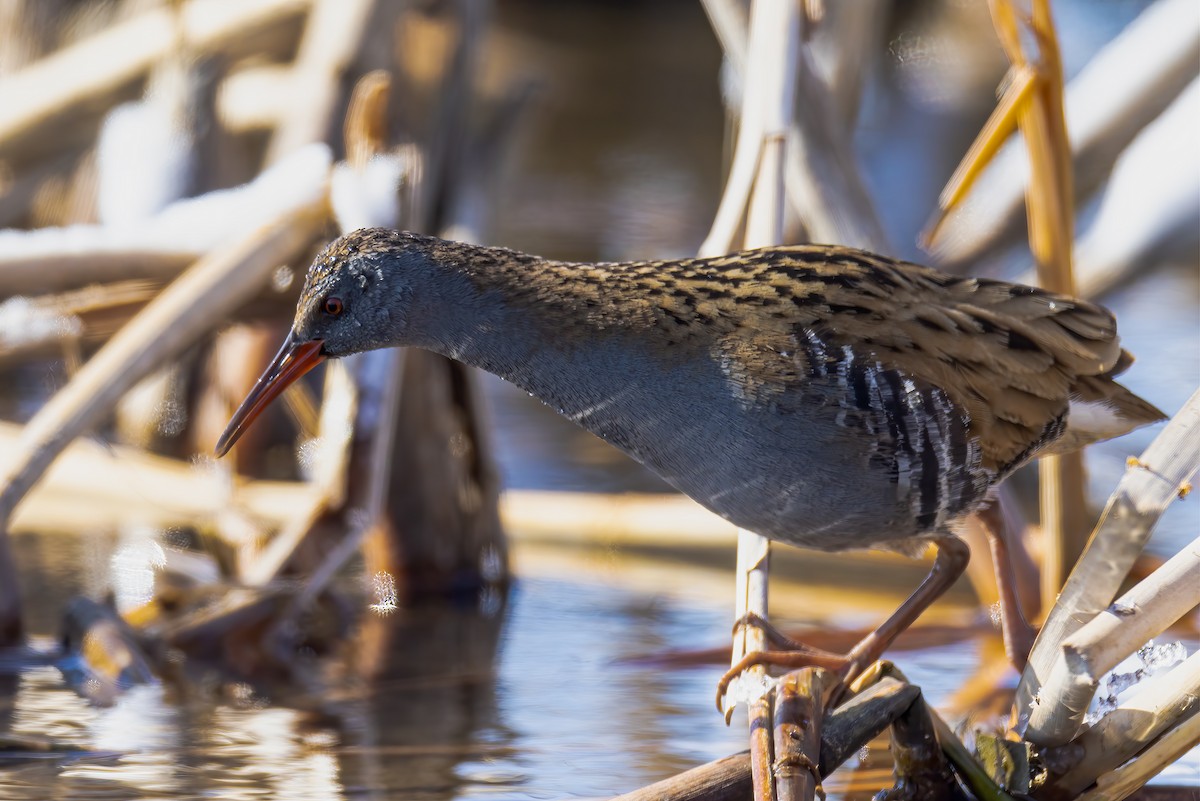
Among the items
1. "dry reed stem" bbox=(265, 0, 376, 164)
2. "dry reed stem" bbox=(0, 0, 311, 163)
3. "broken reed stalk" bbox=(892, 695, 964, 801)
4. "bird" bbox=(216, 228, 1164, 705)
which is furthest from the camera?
"dry reed stem" bbox=(0, 0, 311, 163)

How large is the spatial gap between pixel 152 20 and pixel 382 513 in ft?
6.05

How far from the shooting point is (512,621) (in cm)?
420

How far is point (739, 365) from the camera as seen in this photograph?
2465 millimetres

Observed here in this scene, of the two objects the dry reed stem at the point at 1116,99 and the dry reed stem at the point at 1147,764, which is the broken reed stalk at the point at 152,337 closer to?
the dry reed stem at the point at 1116,99

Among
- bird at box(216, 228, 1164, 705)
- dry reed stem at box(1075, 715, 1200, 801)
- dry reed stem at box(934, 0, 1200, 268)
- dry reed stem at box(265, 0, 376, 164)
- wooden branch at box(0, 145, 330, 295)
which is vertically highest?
dry reed stem at box(265, 0, 376, 164)

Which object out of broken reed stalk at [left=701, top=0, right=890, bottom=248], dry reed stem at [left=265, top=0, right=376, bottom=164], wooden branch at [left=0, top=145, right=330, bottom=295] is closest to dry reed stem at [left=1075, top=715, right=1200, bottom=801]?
broken reed stalk at [left=701, top=0, right=890, bottom=248]

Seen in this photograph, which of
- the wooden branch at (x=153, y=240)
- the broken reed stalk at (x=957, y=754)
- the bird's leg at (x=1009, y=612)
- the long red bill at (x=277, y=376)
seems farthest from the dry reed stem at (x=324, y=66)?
the broken reed stalk at (x=957, y=754)

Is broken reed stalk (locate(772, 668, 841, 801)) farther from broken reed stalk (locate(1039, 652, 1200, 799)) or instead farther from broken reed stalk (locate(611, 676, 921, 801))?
broken reed stalk (locate(1039, 652, 1200, 799))

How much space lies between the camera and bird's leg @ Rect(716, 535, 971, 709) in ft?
8.47

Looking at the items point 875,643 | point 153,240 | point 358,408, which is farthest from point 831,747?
point 153,240

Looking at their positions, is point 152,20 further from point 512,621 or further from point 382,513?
point 512,621

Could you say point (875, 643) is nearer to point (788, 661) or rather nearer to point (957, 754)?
point (788, 661)

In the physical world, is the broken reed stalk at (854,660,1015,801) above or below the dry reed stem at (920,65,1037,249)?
below

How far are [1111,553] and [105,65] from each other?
3.74 m
